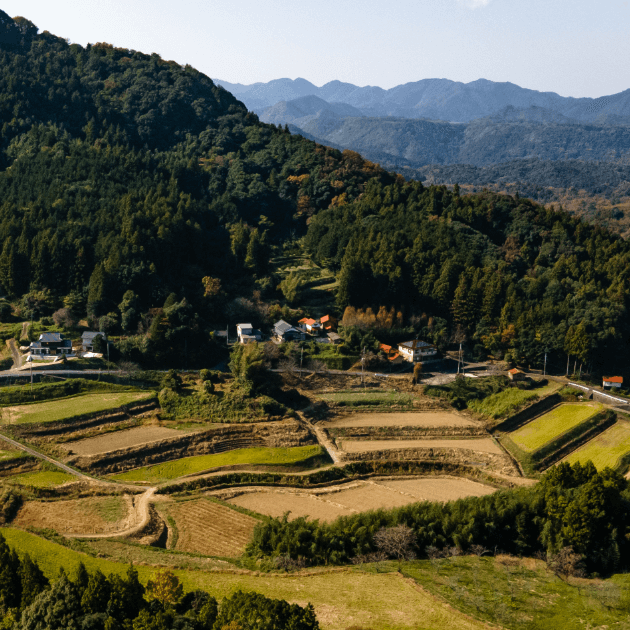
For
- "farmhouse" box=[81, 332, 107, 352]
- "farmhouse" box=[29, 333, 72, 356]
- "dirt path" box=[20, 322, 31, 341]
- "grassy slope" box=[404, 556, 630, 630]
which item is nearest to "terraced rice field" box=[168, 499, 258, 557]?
"grassy slope" box=[404, 556, 630, 630]

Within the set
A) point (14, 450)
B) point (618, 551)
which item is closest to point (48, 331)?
point (14, 450)

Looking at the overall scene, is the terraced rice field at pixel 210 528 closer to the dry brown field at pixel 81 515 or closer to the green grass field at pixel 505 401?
the dry brown field at pixel 81 515

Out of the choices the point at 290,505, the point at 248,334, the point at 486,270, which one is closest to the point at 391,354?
the point at 248,334

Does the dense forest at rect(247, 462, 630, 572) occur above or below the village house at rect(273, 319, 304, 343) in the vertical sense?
below

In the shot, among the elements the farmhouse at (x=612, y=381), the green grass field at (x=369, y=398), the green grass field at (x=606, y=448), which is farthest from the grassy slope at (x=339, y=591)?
the farmhouse at (x=612, y=381)

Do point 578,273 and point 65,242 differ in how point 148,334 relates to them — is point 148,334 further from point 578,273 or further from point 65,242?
point 578,273

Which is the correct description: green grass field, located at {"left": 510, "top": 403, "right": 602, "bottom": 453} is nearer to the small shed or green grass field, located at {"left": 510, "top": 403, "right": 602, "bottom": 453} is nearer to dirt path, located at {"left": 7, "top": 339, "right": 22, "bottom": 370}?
the small shed
